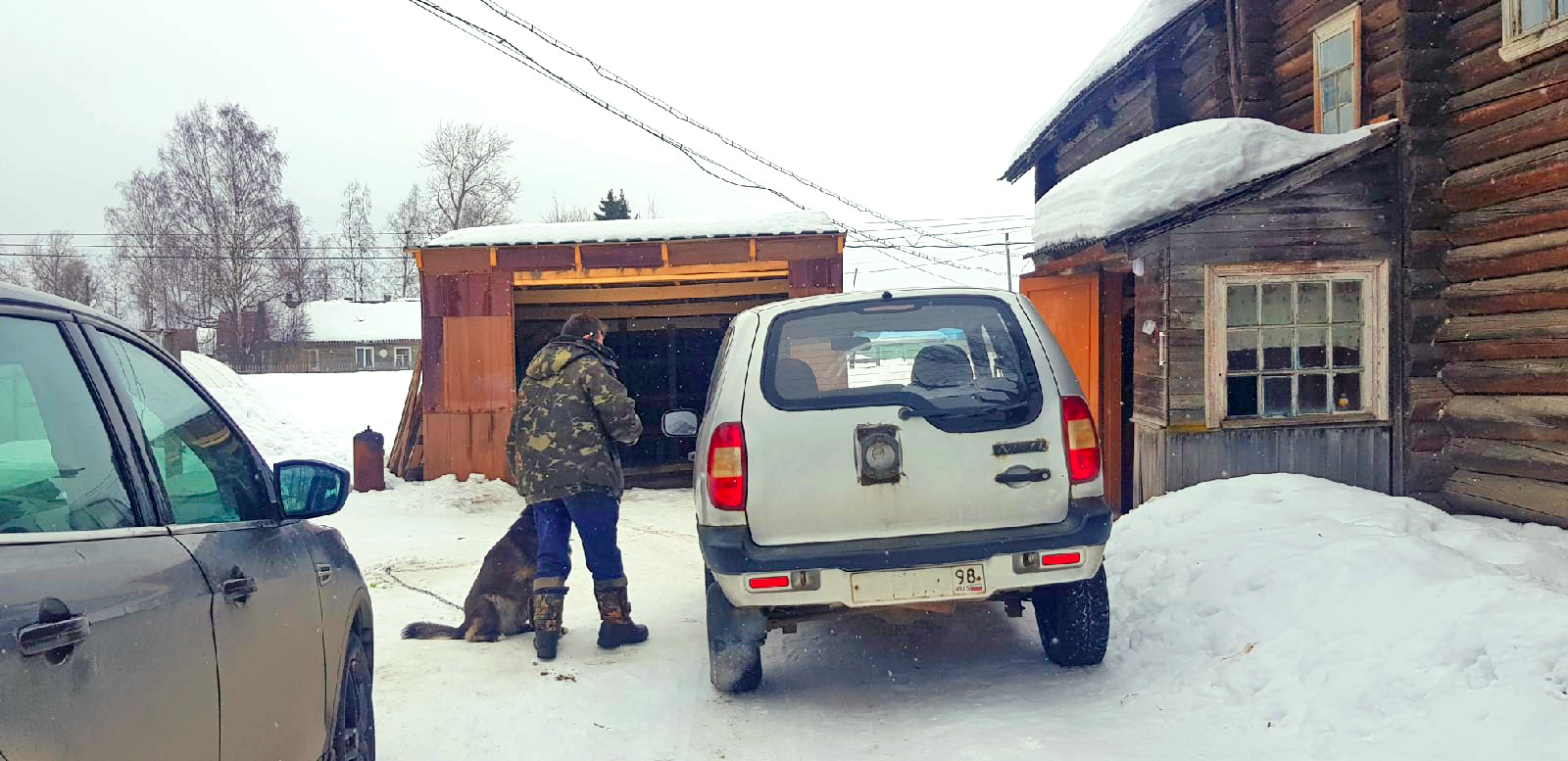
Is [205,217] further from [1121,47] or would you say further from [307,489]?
[307,489]

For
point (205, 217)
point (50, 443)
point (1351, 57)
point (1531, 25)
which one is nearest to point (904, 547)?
point (50, 443)

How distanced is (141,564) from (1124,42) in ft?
42.0

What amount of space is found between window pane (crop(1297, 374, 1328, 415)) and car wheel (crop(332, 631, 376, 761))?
7.93m

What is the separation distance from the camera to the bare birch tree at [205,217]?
3675 centimetres

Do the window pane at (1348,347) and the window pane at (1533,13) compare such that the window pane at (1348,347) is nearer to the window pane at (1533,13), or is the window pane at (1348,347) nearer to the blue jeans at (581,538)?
the window pane at (1533,13)

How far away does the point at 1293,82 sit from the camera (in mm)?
10469

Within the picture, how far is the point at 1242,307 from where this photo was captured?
884cm

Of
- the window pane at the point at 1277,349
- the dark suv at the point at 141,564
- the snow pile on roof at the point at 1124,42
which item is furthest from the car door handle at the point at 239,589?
the snow pile on roof at the point at 1124,42

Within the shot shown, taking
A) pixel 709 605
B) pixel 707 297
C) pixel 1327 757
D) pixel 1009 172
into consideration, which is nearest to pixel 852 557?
pixel 709 605

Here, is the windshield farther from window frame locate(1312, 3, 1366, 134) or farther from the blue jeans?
window frame locate(1312, 3, 1366, 134)

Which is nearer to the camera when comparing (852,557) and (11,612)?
(11,612)

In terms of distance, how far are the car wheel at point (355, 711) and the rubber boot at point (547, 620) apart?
6.48ft

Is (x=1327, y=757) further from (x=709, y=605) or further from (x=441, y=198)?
(x=441, y=198)

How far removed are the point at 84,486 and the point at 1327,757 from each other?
145 inches
